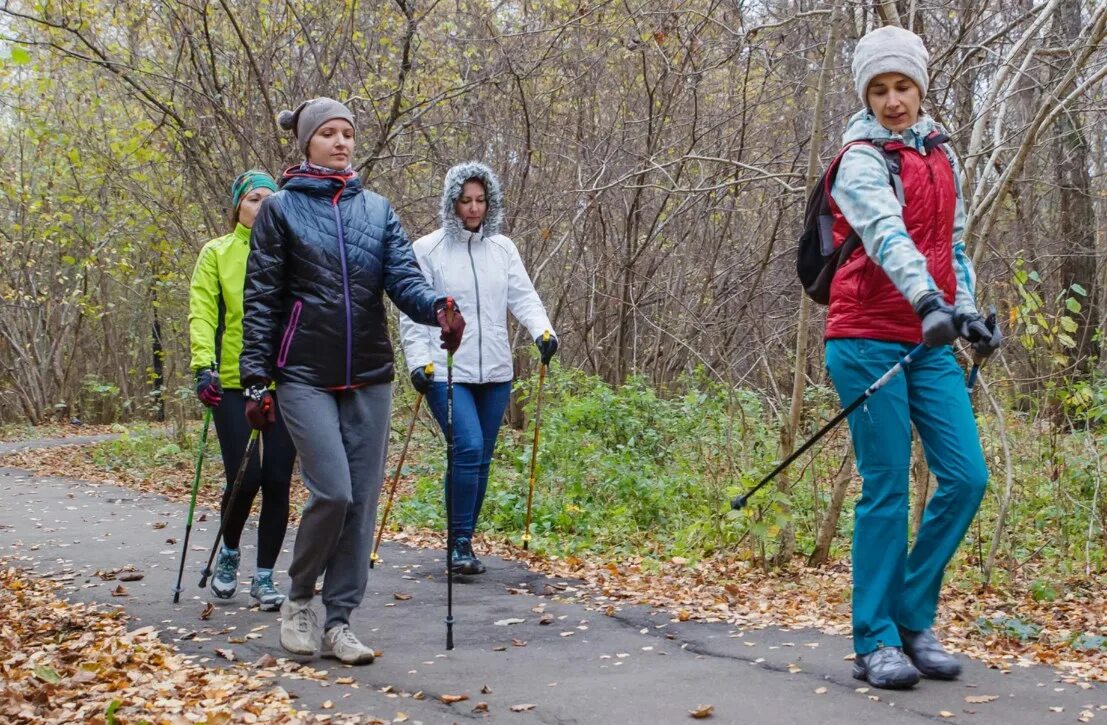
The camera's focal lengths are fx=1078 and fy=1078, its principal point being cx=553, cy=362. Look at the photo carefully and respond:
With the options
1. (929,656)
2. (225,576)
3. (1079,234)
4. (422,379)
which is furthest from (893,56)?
(1079,234)

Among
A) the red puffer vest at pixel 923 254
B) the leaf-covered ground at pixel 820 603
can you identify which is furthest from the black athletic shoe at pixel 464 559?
the red puffer vest at pixel 923 254

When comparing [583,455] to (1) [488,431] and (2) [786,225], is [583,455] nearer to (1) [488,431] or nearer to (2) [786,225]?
(1) [488,431]

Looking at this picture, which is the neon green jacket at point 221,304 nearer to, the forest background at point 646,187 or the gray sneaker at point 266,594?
the gray sneaker at point 266,594

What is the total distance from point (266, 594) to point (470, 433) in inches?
60.0

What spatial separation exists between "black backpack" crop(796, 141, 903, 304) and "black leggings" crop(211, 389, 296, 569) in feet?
9.92

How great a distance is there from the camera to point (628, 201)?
1393cm

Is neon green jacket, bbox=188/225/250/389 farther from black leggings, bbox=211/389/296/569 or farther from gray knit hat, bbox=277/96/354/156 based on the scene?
gray knit hat, bbox=277/96/354/156

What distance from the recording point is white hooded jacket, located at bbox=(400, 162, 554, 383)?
6.68 metres

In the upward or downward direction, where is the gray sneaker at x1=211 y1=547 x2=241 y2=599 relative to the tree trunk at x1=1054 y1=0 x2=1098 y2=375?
downward

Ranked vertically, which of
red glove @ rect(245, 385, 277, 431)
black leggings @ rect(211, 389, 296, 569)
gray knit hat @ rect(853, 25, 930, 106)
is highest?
gray knit hat @ rect(853, 25, 930, 106)

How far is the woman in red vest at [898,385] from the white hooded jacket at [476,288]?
283 cm

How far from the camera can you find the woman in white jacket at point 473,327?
6.64m

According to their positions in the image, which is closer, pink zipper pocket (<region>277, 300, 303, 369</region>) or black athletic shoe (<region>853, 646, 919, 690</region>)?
black athletic shoe (<region>853, 646, 919, 690</region>)

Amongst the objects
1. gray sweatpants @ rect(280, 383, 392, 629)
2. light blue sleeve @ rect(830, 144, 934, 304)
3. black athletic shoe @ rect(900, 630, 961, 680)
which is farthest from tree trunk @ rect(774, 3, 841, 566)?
gray sweatpants @ rect(280, 383, 392, 629)
